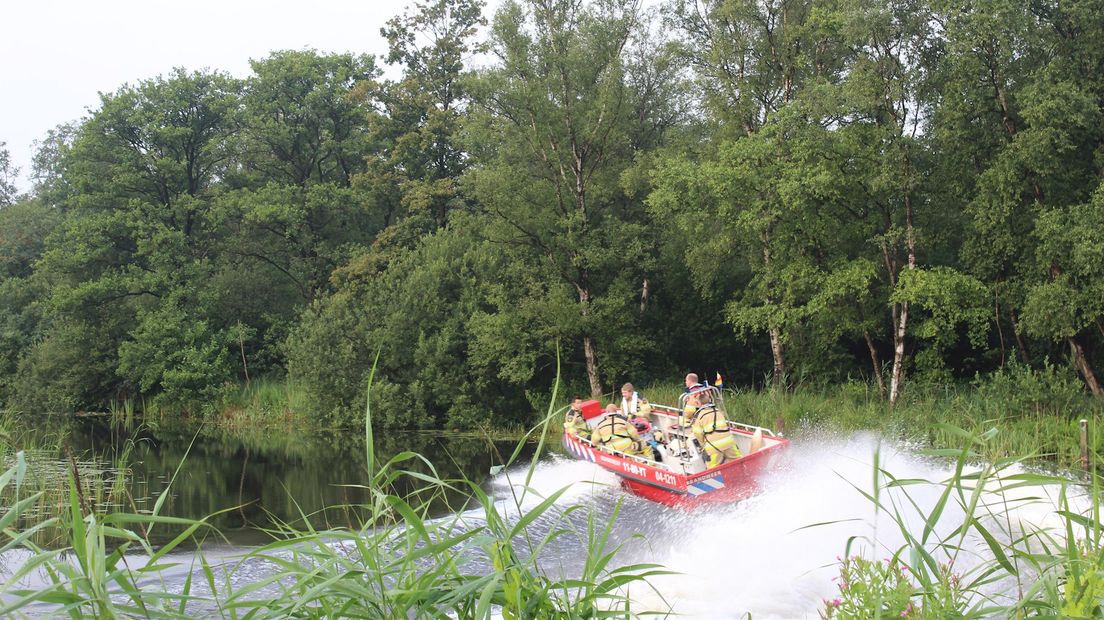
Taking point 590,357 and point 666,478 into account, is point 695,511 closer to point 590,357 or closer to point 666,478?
point 666,478

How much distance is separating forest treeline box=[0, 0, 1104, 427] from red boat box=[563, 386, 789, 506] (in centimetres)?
759

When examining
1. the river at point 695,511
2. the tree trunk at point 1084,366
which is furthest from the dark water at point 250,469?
the tree trunk at point 1084,366

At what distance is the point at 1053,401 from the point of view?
17.6 metres

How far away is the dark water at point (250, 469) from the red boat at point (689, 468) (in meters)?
2.17

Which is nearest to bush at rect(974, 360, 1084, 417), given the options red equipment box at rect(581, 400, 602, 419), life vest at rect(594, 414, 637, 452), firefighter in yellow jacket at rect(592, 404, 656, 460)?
firefighter in yellow jacket at rect(592, 404, 656, 460)

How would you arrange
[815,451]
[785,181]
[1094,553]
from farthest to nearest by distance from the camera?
[785,181] → [815,451] → [1094,553]

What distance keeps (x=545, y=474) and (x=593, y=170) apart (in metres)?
11.4

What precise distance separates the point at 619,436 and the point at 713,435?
213cm

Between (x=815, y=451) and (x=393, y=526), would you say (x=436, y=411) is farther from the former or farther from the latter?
(x=393, y=526)

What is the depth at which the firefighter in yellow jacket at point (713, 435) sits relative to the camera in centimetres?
1409

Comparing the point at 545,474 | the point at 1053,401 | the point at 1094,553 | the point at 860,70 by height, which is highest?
the point at 860,70

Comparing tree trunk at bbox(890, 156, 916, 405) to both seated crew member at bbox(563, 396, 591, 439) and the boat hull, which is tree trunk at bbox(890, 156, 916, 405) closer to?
seated crew member at bbox(563, 396, 591, 439)

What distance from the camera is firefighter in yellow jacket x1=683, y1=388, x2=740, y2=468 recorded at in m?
14.1

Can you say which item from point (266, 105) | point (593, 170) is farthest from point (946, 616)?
point (266, 105)
